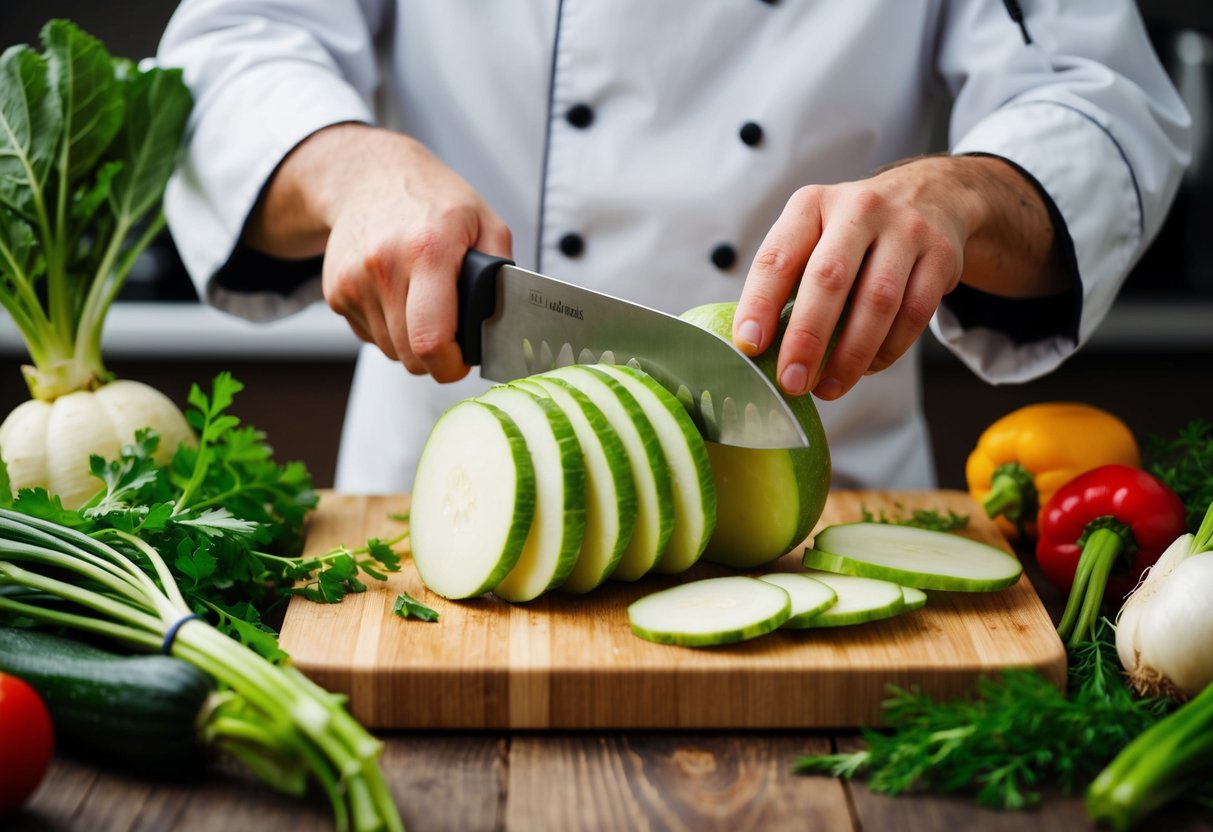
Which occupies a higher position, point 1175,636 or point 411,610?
point 1175,636

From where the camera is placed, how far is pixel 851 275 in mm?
1544

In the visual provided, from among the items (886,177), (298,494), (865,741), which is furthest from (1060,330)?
(298,494)

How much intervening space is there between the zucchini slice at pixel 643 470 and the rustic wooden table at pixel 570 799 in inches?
11.5

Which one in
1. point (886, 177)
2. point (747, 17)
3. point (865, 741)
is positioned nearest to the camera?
point (865, 741)

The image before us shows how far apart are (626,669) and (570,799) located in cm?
19

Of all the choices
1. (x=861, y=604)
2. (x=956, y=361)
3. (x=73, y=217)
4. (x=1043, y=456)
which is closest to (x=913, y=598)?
(x=861, y=604)

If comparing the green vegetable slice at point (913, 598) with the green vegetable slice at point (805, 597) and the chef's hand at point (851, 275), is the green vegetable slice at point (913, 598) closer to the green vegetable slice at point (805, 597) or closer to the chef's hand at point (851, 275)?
the green vegetable slice at point (805, 597)

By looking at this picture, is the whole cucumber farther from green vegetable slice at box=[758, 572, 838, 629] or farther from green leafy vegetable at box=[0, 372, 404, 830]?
green vegetable slice at box=[758, 572, 838, 629]

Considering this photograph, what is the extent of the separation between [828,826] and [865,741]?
201 millimetres

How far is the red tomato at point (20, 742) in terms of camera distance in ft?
3.84

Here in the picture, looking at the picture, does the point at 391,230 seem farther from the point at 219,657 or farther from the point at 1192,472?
the point at 1192,472

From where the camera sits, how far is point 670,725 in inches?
56.2

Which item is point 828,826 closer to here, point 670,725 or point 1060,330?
point 670,725

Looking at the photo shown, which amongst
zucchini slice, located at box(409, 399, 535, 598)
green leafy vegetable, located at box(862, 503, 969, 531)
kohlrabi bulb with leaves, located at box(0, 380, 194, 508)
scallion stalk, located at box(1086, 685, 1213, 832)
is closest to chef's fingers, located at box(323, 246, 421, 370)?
zucchini slice, located at box(409, 399, 535, 598)
